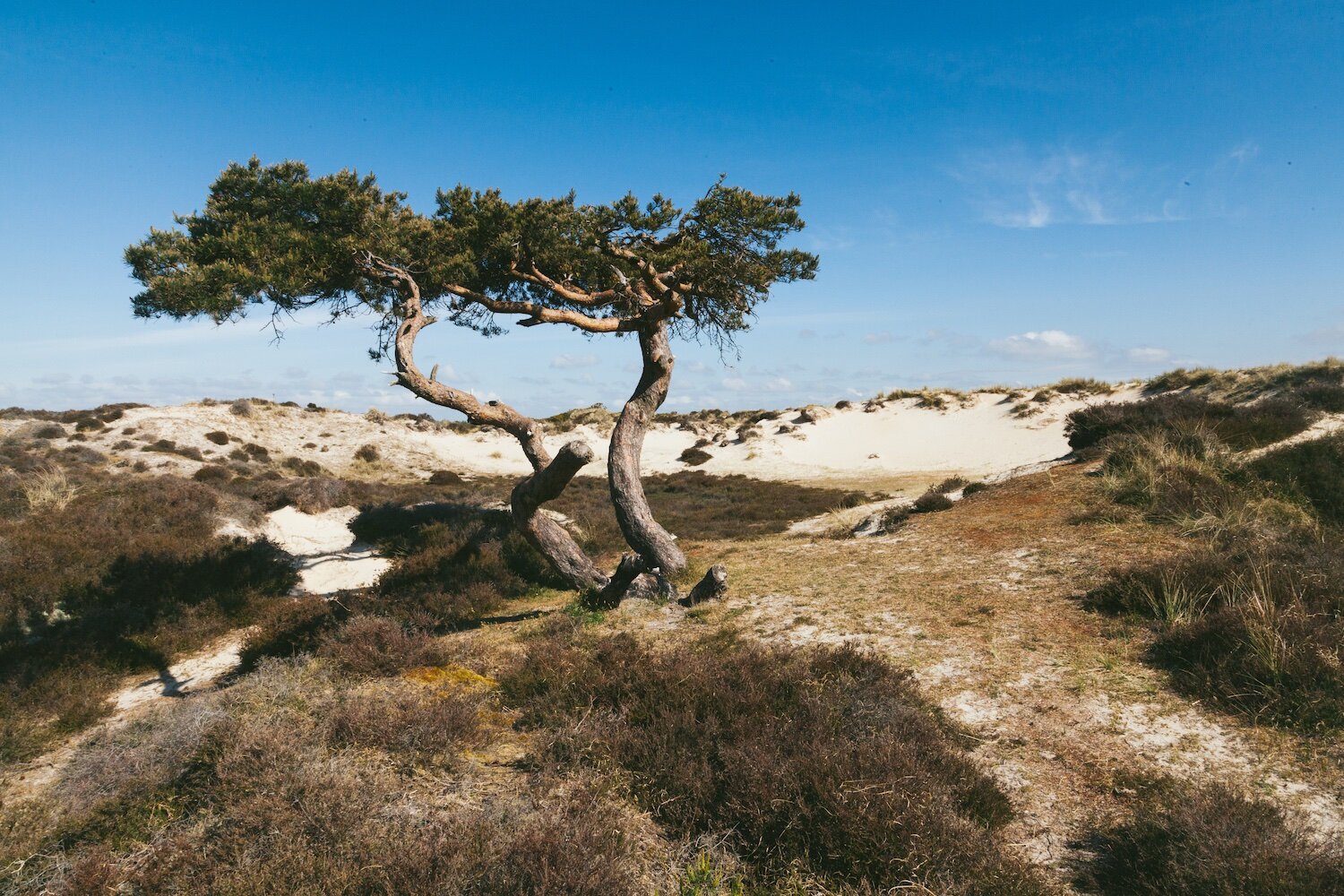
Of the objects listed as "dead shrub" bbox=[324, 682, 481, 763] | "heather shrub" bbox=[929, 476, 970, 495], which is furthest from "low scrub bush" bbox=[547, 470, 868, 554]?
"dead shrub" bbox=[324, 682, 481, 763]

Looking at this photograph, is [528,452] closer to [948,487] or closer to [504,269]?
[504,269]

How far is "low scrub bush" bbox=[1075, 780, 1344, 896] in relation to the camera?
2824mm

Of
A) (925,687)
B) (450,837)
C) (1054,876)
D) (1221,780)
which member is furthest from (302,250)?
(1221,780)

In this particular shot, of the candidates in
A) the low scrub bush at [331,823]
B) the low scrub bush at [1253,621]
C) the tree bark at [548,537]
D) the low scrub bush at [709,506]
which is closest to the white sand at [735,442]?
the low scrub bush at [709,506]

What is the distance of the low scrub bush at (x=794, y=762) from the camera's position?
130 inches

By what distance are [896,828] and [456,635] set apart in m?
6.91

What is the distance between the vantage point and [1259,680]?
4.94m

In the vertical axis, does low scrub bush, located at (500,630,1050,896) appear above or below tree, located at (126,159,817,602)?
below

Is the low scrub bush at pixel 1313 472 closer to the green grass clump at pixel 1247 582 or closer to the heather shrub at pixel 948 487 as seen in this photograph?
the green grass clump at pixel 1247 582

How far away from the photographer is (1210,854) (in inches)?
117

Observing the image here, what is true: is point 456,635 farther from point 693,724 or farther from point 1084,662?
point 1084,662

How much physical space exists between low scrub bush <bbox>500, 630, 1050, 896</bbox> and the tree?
13.0 feet

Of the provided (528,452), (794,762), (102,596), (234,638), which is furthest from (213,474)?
(794,762)

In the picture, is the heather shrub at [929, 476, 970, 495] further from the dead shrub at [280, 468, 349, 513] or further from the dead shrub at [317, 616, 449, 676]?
the dead shrub at [280, 468, 349, 513]
